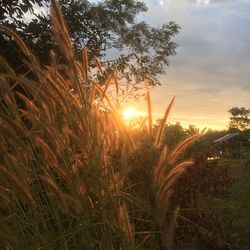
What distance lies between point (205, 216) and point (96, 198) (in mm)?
3584

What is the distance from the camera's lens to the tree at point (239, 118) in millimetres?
36469

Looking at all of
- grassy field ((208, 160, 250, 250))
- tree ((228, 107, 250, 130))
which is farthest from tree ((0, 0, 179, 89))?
tree ((228, 107, 250, 130))

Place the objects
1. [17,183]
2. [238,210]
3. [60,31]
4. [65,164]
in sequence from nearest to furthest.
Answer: [17,183], [60,31], [65,164], [238,210]

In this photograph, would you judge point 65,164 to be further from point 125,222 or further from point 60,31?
point 60,31

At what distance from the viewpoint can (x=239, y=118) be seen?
3722 centimetres

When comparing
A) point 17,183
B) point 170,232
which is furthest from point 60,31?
point 170,232

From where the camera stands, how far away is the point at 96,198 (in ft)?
11.4

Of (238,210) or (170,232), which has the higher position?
(170,232)

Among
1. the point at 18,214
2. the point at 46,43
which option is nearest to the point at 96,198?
the point at 18,214

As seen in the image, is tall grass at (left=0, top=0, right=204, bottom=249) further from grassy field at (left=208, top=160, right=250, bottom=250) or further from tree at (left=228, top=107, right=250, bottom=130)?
tree at (left=228, top=107, right=250, bottom=130)

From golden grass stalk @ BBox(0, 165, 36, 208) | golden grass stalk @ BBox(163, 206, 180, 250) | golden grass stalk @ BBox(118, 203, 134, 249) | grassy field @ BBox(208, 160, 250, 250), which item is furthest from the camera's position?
grassy field @ BBox(208, 160, 250, 250)

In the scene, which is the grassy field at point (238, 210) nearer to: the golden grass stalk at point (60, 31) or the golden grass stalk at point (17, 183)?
the golden grass stalk at point (60, 31)

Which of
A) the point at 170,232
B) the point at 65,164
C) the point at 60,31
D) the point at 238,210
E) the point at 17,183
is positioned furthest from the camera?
the point at 238,210

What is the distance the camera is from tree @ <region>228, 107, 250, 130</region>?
3647cm
